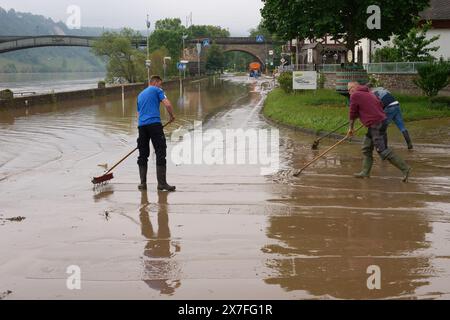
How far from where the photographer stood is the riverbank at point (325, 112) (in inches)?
659

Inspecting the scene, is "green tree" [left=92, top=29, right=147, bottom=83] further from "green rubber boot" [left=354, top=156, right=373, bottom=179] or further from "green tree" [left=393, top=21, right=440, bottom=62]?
"green rubber boot" [left=354, top=156, right=373, bottom=179]

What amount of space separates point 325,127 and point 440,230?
392 inches

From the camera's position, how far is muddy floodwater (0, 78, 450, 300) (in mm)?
4719

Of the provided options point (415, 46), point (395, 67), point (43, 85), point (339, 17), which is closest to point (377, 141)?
point (339, 17)

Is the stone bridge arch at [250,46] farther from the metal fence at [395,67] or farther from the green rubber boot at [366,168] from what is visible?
the green rubber boot at [366,168]

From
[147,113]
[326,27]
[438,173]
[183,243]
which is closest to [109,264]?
[183,243]

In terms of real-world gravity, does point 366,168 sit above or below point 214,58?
below

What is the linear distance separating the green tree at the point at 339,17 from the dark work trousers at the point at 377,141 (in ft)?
44.8

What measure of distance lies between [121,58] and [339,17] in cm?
5008

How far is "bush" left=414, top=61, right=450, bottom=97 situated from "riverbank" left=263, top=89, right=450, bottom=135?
0.55m

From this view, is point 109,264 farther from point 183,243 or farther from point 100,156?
point 100,156

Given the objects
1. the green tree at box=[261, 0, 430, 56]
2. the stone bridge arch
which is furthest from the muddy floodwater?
the stone bridge arch

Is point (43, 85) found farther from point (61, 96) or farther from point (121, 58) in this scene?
point (61, 96)

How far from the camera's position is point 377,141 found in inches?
353
